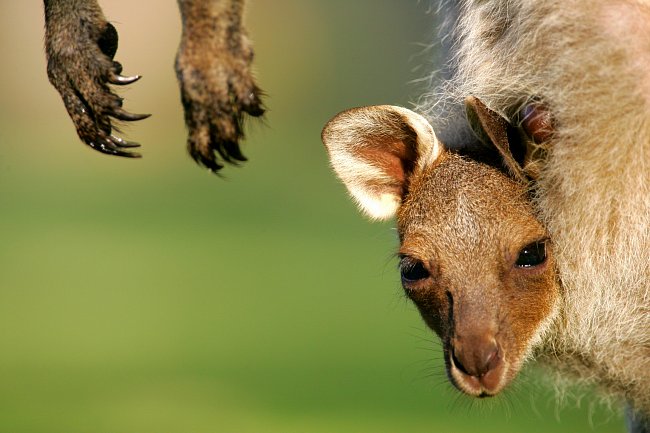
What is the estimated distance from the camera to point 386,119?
3.86 metres

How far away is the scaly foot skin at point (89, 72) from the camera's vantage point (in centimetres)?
377

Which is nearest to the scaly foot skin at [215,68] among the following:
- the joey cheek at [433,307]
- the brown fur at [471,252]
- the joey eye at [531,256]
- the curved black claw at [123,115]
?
the curved black claw at [123,115]

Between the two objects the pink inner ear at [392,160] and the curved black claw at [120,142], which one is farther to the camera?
the pink inner ear at [392,160]

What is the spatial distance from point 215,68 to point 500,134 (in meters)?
0.85

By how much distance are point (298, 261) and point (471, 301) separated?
32.1ft

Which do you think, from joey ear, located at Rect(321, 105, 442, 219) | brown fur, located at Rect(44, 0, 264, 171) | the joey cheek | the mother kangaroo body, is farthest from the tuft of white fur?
brown fur, located at Rect(44, 0, 264, 171)

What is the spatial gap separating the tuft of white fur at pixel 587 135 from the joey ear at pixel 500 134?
7 centimetres

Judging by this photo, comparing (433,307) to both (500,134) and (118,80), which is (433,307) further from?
(118,80)

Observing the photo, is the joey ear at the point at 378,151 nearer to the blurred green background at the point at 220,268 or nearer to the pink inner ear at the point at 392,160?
the pink inner ear at the point at 392,160

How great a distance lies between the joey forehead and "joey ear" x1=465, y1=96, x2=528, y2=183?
0.05 m

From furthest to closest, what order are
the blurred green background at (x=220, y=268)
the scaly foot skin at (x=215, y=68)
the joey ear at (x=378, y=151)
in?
the blurred green background at (x=220, y=268) → the joey ear at (x=378, y=151) → the scaly foot skin at (x=215, y=68)

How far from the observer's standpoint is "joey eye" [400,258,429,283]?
365 centimetres

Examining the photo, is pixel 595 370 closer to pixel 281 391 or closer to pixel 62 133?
pixel 281 391

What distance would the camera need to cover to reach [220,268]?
12.5 meters
